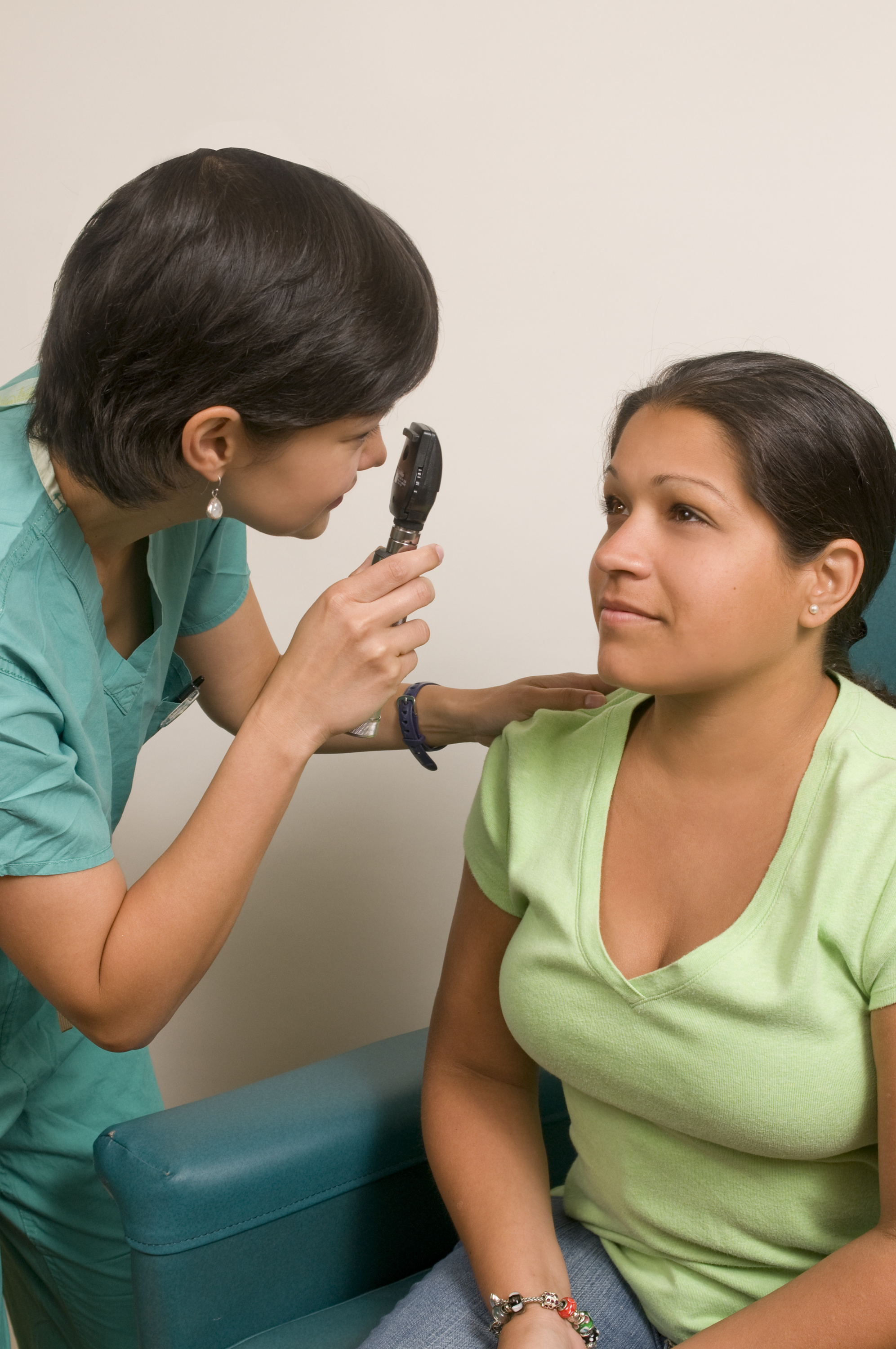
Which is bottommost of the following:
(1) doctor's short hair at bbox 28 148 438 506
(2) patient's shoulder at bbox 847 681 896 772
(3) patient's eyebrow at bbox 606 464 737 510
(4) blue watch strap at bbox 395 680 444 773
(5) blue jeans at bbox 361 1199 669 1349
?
(5) blue jeans at bbox 361 1199 669 1349

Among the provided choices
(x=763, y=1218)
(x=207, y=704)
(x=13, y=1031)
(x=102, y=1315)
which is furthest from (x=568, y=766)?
(x=102, y=1315)

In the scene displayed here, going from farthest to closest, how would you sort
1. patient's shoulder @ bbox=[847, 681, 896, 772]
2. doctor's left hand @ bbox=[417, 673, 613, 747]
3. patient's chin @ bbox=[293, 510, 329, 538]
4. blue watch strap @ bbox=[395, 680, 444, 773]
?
blue watch strap @ bbox=[395, 680, 444, 773] < doctor's left hand @ bbox=[417, 673, 613, 747] < patient's chin @ bbox=[293, 510, 329, 538] < patient's shoulder @ bbox=[847, 681, 896, 772]

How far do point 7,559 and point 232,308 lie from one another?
281 millimetres

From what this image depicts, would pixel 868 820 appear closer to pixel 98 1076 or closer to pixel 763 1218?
pixel 763 1218

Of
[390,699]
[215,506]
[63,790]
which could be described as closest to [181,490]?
[215,506]

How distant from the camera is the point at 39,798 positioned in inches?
36.6

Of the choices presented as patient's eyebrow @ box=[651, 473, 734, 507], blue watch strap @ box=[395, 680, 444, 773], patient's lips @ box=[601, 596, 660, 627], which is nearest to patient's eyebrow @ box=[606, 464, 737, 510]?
patient's eyebrow @ box=[651, 473, 734, 507]

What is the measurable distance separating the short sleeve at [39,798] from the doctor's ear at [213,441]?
231mm

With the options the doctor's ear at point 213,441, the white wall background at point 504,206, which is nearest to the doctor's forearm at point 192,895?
the doctor's ear at point 213,441

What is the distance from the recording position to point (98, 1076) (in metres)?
1.30

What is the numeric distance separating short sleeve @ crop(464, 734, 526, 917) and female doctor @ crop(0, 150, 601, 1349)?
15cm

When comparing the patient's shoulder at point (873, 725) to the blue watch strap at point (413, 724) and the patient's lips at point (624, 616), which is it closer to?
the patient's lips at point (624, 616)

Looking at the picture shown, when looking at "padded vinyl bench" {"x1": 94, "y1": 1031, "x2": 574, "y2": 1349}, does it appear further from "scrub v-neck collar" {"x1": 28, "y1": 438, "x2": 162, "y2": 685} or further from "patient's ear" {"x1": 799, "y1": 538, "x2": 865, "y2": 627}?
"patient's ear" {"x1": 799, "y1": 538, "x2": 865, "y2": 627}

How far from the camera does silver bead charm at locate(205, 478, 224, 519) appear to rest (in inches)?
39.7
